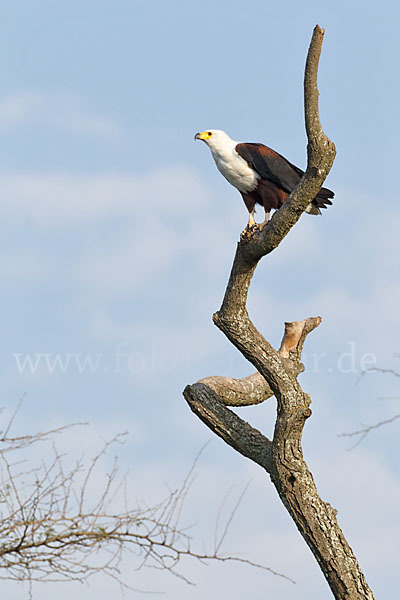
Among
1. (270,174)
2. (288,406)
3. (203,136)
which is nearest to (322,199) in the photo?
(270,174)

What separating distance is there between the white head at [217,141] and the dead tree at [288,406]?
1.51 metres

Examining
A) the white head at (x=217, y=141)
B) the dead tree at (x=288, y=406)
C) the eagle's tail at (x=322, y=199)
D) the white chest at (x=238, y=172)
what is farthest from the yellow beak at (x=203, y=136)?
the dead tree at (x=288, y=406)

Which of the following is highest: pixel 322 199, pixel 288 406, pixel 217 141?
pixel 217 141

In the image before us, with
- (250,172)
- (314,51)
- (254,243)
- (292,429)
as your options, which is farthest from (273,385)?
(314,51)

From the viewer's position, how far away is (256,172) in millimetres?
7293

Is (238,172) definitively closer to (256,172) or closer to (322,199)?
(256,172)

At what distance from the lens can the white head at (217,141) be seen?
24.4 ft

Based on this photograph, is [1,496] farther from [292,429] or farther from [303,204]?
[303,204]

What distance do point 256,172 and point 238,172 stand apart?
0.60ft

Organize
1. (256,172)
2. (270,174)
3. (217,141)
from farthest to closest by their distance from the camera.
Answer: (217,141), (256,172), (270,174)

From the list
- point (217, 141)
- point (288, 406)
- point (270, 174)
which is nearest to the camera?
point (288, 406)

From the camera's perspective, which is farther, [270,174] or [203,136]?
[203,136]

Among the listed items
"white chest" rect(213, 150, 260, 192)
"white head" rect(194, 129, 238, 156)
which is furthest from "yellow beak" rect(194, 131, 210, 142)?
"white chest" rect(213, 150, 260, 192)

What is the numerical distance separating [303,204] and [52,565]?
324 cm
